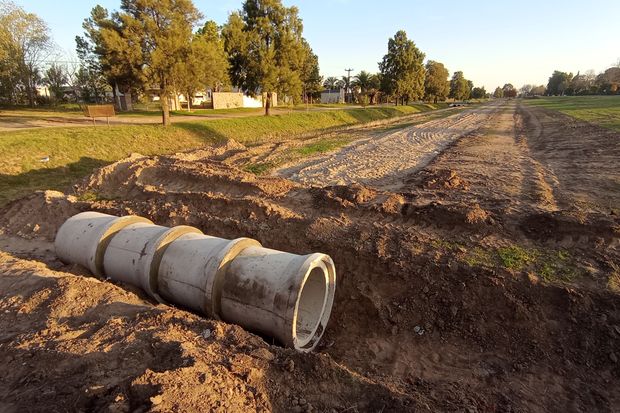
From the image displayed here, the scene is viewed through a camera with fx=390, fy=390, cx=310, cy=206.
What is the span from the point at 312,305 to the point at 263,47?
30740mm

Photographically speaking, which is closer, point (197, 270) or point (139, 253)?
point (197, 270)

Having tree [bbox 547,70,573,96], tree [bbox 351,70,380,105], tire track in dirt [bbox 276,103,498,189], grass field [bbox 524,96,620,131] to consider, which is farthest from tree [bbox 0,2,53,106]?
tree [bbox 547,70,573,96]

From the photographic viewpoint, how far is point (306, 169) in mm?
15531

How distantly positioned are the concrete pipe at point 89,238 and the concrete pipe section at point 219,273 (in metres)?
0.02

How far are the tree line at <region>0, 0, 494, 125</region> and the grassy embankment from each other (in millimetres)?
2698

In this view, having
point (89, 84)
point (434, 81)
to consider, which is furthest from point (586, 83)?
point (89, 84)

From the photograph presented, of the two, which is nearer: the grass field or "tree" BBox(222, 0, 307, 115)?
the grass field

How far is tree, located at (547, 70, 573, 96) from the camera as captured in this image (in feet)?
497

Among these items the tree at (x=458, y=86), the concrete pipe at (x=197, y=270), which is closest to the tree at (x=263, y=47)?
the concrete pipe at (x=197, y=270)

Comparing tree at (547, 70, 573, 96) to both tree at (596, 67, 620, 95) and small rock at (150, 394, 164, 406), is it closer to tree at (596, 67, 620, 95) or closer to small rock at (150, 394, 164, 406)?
tree at (596, 67, 620, 95)

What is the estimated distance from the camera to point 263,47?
109ft

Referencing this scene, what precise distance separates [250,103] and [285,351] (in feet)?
191

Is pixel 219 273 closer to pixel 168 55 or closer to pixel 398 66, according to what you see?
pixel 168 55

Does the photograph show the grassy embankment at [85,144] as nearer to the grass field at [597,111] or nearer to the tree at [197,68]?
the tree at [197,68]
